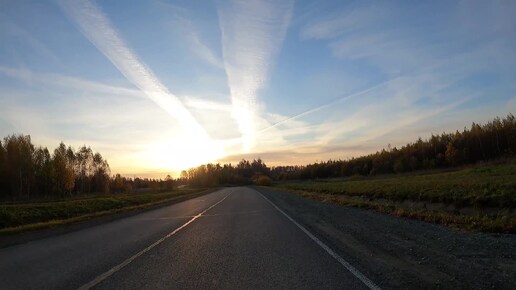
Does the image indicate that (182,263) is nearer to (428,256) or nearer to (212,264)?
(212,264)

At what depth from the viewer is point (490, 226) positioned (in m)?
13.4

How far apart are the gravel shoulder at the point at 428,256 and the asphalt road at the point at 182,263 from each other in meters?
0.48

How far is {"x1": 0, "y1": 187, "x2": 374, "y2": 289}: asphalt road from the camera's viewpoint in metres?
7.11

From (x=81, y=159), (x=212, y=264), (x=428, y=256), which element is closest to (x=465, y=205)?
(x=428, y=256)

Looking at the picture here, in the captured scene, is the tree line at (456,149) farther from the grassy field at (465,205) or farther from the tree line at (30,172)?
the tree line at (30,172)

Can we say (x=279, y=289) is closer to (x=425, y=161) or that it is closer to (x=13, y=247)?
(x=13, y=247)

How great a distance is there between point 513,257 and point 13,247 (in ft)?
43.6

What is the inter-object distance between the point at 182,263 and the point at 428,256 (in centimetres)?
505

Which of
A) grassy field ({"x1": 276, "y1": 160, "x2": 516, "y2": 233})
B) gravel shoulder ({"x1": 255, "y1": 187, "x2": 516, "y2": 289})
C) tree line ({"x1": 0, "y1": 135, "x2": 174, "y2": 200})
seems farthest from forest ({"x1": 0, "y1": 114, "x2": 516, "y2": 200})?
gravel shoulder ({"x1": 255, "y1": 187, "x2": 516, "y2": 289})

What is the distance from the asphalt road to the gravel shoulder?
1.56 feet

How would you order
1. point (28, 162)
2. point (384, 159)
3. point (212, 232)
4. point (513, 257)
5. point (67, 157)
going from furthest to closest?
point (384, 159) → point (67, 157) → point (28, 162) → point (212, 232) → point (513, 257)

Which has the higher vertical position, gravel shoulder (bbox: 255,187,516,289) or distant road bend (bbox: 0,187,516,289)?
distant road bend (bbox: 0,187,516,289)

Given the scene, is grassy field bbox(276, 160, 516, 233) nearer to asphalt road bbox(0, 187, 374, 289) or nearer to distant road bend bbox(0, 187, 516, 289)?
distant road bend bbox(0, 187, 516, 289)

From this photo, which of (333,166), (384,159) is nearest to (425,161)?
(384,159)
